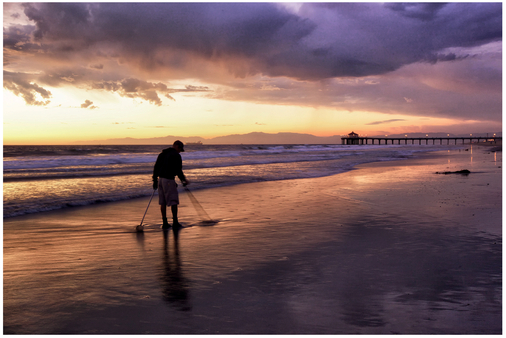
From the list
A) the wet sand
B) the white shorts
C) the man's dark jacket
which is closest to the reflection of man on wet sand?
the wet sand

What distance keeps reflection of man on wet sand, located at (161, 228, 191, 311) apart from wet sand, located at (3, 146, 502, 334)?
17mm

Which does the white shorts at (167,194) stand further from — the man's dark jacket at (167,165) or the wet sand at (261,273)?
the wet sand at (261,273)

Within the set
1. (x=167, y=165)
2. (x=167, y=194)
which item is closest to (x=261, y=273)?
(x=167, y=194)

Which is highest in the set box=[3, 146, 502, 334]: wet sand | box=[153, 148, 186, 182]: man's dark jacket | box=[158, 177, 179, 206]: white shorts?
box=[153, 148, 186, 182]: man's dark jacket

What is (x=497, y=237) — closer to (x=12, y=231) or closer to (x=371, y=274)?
(x=371, y=274)

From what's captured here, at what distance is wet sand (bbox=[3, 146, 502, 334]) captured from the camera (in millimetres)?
3795

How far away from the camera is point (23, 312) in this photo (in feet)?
13.2

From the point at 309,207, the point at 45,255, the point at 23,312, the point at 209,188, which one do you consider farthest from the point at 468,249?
the point at 209,188

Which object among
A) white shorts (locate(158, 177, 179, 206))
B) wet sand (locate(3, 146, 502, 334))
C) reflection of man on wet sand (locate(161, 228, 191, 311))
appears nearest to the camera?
wet sand (locate(3, 146, 502, 334))

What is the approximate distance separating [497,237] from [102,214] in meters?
8.93

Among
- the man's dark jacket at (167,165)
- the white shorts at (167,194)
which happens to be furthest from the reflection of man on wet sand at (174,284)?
the man's dark jacket at (167,165)

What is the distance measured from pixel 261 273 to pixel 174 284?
1.17m

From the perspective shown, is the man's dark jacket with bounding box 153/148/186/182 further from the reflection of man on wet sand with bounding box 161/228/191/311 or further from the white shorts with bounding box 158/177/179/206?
the reflection of man on wet sand with bounding box 161/228/191/311

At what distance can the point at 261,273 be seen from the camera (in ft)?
16.9
